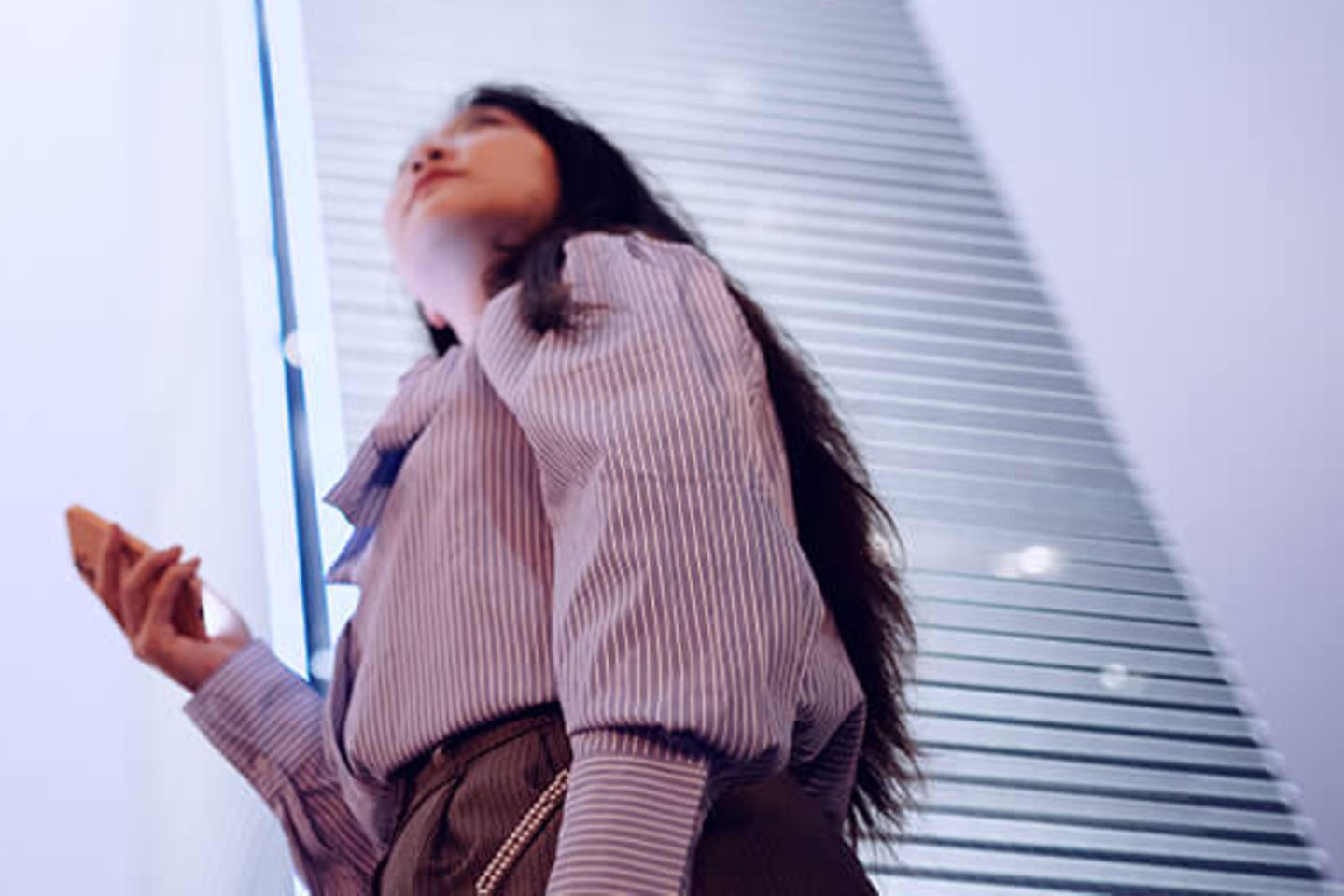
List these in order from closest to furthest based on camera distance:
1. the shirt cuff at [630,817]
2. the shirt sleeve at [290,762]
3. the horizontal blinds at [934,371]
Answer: the shirt cuff at [630,817] → the shirt sleeve at [290,762] → the horizontal blinds at [934,371]

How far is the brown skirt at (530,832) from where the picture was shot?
1.91ft

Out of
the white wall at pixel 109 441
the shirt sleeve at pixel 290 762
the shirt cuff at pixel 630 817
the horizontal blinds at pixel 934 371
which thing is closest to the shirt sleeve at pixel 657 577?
the shirt cuff at pixel 630 817

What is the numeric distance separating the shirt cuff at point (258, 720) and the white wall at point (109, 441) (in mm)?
142

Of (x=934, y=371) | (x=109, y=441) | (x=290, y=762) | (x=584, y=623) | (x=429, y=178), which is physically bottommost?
(x=934, y=371)

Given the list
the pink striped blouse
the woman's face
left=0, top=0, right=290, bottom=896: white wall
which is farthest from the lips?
left=0, top=0, right=290, bottom=896: white wall

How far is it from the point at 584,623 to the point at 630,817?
0.30 ft

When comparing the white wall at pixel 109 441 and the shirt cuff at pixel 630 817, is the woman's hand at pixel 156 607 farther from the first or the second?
the shirt cuff at pixel 630 817

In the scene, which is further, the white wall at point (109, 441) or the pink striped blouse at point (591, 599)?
the white wall at point (109, 441)

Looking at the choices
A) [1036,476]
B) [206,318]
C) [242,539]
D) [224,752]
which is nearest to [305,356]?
[206,318]

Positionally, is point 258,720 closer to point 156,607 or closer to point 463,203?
point 156,607

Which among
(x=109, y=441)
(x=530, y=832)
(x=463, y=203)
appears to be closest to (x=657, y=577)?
(x=530, y=832)

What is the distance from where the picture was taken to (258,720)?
2.81ft

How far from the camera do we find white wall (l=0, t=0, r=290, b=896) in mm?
918

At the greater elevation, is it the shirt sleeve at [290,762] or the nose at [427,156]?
the nose at [427,156]
